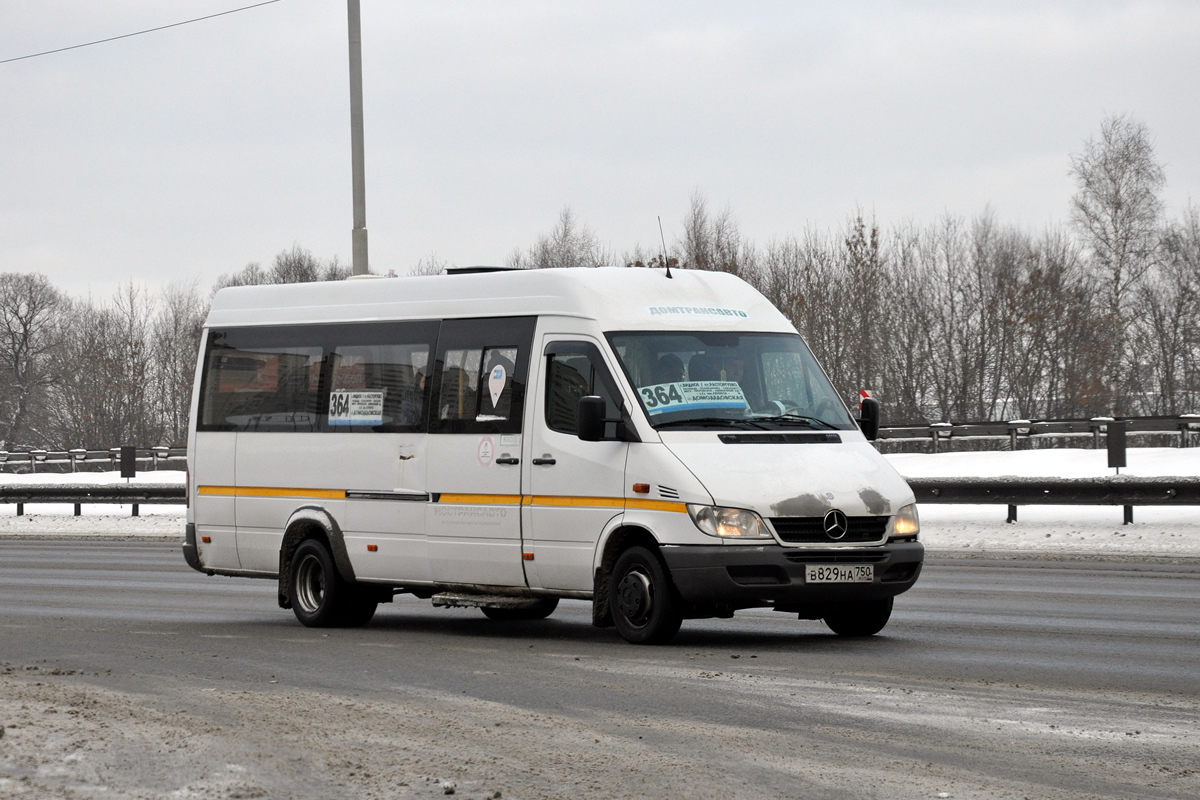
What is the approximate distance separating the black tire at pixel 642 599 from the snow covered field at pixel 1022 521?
9901 mm

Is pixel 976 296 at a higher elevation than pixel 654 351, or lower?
higher

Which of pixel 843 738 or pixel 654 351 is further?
pixel 654 351

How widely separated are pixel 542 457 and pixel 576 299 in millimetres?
1162

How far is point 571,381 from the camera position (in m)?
11.6

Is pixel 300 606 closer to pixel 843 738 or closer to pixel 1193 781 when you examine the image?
pixel 843 738

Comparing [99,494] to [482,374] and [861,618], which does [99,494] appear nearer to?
[482,374]

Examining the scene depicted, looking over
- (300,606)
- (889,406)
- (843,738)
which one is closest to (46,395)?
(889,406)

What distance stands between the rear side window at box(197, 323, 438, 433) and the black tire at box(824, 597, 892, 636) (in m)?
3.51

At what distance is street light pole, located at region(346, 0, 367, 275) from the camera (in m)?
21.1

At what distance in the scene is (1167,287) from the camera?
63.8 m

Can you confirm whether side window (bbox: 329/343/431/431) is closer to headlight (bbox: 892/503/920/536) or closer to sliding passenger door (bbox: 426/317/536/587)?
sliding passenger door (bbox: 426/317/536/587)

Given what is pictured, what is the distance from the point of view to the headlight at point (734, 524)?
34.4 feet

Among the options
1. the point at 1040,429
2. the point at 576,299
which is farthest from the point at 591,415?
the point at 1040,429

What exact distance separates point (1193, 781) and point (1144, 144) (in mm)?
62219
